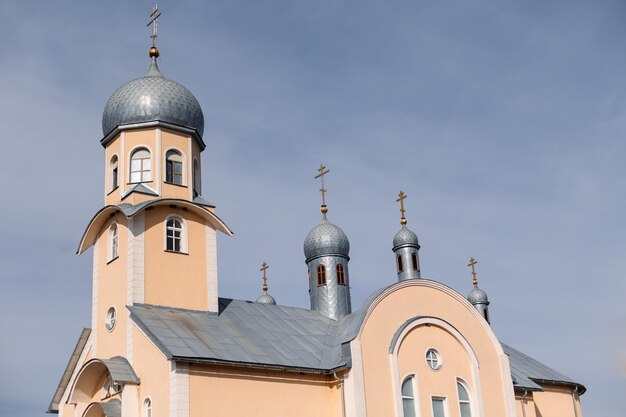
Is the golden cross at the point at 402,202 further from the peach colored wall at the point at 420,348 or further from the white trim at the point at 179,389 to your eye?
the white trim at the point at 179,389

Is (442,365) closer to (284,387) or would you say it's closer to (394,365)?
(394,365)

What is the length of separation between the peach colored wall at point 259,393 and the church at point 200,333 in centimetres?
3

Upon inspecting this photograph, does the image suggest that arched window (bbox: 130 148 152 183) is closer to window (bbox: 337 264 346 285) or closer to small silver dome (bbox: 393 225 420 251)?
window (bbox: 337 264 346 285)

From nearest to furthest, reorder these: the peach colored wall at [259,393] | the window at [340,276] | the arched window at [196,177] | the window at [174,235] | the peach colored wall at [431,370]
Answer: the peach colored wall at [259,393] < the peach colored wall at [431,370] < the window at [174,235] < the arched window at [196,177] < the window at [340,276]

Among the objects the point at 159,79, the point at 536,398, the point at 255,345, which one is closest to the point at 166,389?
the point at 255,345

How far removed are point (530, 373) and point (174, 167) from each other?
13167mm

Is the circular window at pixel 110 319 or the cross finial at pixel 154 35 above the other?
the cross finial at pixel 154 35

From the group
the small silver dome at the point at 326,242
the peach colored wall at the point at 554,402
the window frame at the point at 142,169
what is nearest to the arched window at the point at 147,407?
the window frame at the point at 142,169

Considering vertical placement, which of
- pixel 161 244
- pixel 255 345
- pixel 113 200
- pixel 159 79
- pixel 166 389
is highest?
pixel 159 79

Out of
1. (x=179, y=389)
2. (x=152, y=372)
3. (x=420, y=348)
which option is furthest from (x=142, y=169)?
(x=420, y=348)

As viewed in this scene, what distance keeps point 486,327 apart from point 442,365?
2248 millimetres

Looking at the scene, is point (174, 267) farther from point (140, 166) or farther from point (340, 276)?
point (340, 276)

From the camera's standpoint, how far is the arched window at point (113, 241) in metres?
23.8

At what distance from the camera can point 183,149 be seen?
25.0 meters
